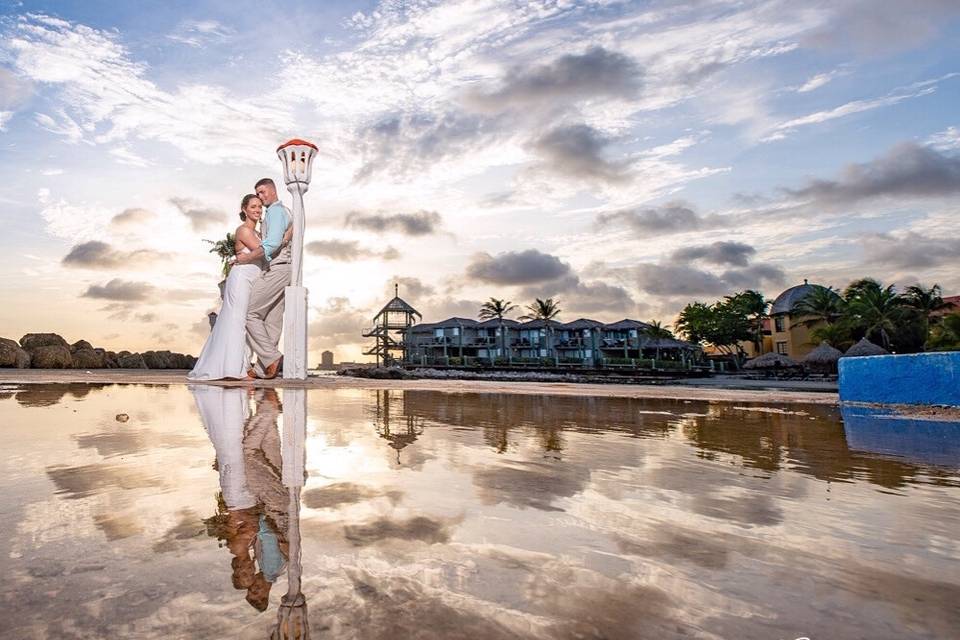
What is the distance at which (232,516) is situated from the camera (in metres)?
2.59

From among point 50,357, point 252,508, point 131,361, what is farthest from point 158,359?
point 252,508

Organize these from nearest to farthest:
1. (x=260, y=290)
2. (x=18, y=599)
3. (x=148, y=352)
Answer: (x=18, y=599)
(x=260, y=290)
(x=148, y=352)

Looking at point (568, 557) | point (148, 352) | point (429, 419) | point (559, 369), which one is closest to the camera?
Answer: point (568, 557)

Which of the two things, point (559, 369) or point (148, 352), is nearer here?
point (148, 352)

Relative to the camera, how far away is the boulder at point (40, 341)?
125 ft

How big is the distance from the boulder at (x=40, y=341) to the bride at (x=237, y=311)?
3213 centimetres

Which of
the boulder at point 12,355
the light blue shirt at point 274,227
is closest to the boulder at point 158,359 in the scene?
the boulder at point 12,355

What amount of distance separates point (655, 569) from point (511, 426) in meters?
5.35

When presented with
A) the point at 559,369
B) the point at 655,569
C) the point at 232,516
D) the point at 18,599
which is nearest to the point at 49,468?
the point at 232,516

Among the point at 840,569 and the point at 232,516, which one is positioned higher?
the point at 232,516

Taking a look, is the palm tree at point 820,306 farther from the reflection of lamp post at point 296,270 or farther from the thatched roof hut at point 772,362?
the reflection of lamp post at point 296,270

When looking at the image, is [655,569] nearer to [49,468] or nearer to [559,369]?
[49,468]

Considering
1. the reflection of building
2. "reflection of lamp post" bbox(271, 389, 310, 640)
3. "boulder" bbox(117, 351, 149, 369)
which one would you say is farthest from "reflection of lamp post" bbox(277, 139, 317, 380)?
"boulder" bbox(117, 351, 149, 369)

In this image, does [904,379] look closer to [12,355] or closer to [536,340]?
[12,355]
